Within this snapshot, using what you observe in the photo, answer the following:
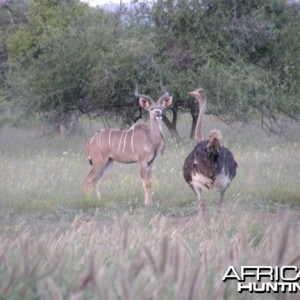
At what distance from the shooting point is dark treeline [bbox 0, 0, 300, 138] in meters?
21.1

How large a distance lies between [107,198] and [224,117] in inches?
404

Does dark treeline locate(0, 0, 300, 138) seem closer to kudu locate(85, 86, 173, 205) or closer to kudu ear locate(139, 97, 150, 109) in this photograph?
kudu ear locate(139, 97, 150, 109)

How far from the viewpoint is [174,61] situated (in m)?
21.5

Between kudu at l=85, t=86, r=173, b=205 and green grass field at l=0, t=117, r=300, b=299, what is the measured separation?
33cm

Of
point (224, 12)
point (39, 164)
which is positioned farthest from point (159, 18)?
point (39, 164)

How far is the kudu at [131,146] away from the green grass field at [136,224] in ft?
1.09

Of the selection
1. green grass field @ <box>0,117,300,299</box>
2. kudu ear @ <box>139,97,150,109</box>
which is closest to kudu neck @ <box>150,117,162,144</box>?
kudu ear @ <box>139,97,150,109</box>

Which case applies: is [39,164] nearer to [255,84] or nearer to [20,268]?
[255,84]

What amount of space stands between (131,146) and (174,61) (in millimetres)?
8528

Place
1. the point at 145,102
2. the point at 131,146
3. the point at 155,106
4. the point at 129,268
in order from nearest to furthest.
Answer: the point at 129,268 → the point at 131,146 → the point at 155,106 → the point at 145,102

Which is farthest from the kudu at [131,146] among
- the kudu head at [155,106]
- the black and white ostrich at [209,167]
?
the black and white ostrich at [209,167]

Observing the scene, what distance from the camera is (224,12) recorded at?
2181 centimetres

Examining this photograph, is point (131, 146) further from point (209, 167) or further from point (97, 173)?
point (209, 167)

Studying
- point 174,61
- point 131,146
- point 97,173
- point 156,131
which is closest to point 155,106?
point 156,131
